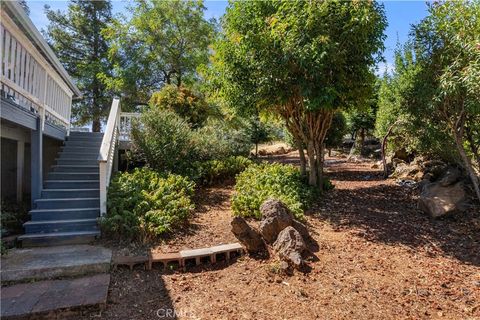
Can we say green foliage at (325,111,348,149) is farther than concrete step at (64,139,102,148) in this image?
Yes

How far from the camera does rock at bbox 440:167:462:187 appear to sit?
19.2 feet

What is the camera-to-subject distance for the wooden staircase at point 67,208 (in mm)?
4184

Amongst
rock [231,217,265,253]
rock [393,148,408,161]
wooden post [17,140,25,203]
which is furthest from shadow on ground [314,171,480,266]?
wooden post [17,140,25,203]

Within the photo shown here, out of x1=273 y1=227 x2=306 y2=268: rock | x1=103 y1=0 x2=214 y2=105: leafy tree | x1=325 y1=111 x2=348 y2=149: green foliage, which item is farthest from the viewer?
x1=103 y1=0 x2=214 y2=105: leafy tree

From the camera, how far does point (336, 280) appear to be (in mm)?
3281

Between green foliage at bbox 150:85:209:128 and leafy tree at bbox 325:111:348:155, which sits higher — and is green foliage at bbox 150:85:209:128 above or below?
above

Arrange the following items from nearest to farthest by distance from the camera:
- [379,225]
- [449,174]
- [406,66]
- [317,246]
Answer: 1. [317,246]
2. [379,225]
3. [449,174]
4. [406,66]

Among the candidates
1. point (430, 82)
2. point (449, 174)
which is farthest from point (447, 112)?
point (449, 174)

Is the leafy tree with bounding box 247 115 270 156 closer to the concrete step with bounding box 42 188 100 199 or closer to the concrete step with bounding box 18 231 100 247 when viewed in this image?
the concrete step with bounding box 42 188 100 199

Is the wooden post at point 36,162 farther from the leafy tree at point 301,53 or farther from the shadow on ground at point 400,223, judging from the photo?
the shadow on ground at point 400,223

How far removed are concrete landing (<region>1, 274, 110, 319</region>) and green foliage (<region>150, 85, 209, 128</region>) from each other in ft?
24.2

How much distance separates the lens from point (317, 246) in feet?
13.5

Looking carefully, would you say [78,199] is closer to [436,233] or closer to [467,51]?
[436,233]

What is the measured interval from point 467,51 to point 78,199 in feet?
21.6
